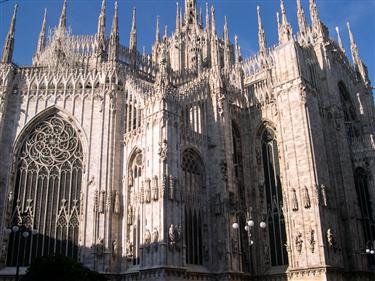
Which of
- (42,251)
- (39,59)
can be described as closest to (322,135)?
(42,251)

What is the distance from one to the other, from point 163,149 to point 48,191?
1234cm

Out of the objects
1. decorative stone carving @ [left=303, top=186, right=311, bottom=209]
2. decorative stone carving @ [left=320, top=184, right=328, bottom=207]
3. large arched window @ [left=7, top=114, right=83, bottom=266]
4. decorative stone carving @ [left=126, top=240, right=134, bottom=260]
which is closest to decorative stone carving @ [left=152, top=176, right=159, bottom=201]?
decorative stone carving @ [left=126, top=240, right=134, bottom=260]

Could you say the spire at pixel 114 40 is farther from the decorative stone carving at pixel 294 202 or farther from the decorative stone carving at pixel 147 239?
the decorative stone carving at pixel 294 202

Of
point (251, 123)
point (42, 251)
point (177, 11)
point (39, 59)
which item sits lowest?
point (42, 251)

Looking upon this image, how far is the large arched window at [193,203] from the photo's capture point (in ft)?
116

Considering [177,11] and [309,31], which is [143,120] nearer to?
[309,31]

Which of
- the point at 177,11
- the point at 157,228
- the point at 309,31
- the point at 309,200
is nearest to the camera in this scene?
the point at 157,228

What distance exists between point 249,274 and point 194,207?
26.3 ft

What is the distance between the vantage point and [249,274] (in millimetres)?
37469

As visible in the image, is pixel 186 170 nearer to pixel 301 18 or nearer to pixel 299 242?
pixel 299 242

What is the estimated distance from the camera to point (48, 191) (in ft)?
124

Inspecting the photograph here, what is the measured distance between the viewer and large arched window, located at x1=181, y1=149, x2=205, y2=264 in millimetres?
35281

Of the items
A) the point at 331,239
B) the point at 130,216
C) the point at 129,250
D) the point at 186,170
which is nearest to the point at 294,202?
the point at 331,239

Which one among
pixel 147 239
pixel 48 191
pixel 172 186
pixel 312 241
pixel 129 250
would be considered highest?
pixel 48 191
